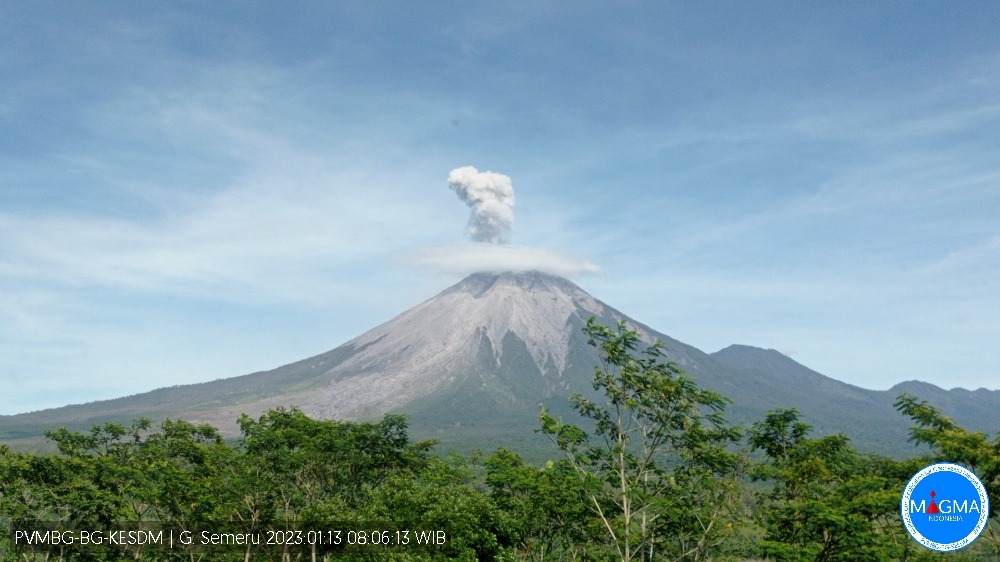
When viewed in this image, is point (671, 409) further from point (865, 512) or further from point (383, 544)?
point (383, 544)

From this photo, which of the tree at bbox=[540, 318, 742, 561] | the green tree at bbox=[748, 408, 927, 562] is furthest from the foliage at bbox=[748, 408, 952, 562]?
the tree at bbox=[540, 318, 742, 561]

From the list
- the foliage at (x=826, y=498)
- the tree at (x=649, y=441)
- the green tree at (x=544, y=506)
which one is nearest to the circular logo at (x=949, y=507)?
the foliage at (x=826, y=498)

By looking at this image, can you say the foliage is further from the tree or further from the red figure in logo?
the red figure in logo

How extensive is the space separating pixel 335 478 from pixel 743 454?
47.7ft

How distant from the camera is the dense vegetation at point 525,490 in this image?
15609 millimetres

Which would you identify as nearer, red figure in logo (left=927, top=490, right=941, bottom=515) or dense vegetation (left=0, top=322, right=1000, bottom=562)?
red figure in logo (left=927, top=490, right=941, bottom=515)

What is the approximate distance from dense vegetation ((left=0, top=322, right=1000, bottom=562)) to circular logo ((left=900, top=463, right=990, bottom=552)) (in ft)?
4.97

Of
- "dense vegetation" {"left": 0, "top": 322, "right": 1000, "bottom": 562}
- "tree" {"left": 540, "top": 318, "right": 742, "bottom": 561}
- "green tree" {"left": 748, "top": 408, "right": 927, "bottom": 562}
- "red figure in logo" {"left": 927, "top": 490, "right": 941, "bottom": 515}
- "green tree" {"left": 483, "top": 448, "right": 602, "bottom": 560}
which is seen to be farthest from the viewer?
"green tree" {"left": 483, "top": 448, "right": 602, "bottom": 560}

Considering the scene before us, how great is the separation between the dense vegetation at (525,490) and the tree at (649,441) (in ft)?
0.18

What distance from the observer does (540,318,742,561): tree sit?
599 inches

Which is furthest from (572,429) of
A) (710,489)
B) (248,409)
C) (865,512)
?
(248,409)

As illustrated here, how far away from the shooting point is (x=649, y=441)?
645 inches

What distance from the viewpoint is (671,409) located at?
613 inches

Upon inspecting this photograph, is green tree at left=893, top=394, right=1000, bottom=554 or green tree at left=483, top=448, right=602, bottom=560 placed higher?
green tree at left=893, top=394, right=1000, bottom=554
